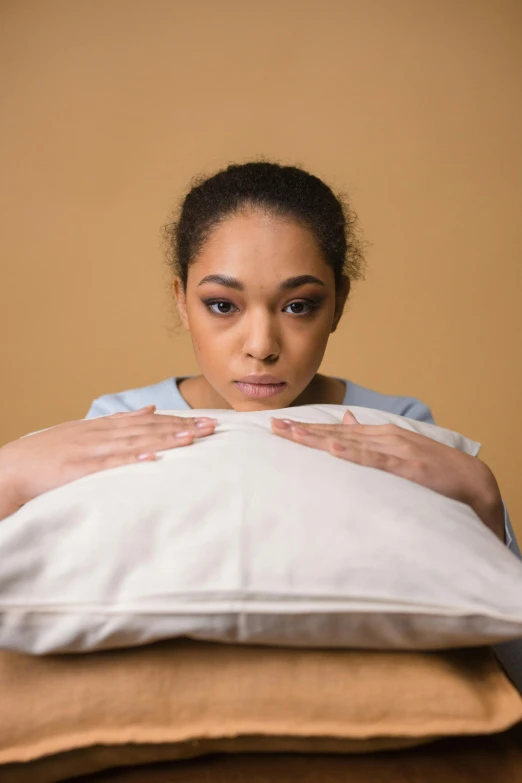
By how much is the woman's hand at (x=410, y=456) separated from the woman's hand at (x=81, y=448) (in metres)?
0.12

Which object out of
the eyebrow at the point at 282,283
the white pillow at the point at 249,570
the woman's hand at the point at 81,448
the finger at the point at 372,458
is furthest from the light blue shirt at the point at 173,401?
the white pillow at the point at 249,570

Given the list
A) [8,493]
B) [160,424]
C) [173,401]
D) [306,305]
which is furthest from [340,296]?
[8,493]

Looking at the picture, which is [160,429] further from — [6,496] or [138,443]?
[6,496]

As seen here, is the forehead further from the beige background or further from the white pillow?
the beige background

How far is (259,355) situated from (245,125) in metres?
1.16

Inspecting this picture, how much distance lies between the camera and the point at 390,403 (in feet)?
4.92

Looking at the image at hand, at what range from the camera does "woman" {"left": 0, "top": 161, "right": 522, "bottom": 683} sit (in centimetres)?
82

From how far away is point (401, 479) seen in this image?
2.42ft

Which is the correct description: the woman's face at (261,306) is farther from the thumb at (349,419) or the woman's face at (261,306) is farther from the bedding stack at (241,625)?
the bedding stack at (241,625)

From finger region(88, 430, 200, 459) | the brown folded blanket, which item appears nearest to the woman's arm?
finger region(88, 430, 200, 459)

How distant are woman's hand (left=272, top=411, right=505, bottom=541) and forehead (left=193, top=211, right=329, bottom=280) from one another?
0.32 metres

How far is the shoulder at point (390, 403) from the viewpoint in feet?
4.85

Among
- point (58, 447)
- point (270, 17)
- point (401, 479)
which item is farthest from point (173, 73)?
point (401, 479)

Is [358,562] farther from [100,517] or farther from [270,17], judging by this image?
[270,17]
